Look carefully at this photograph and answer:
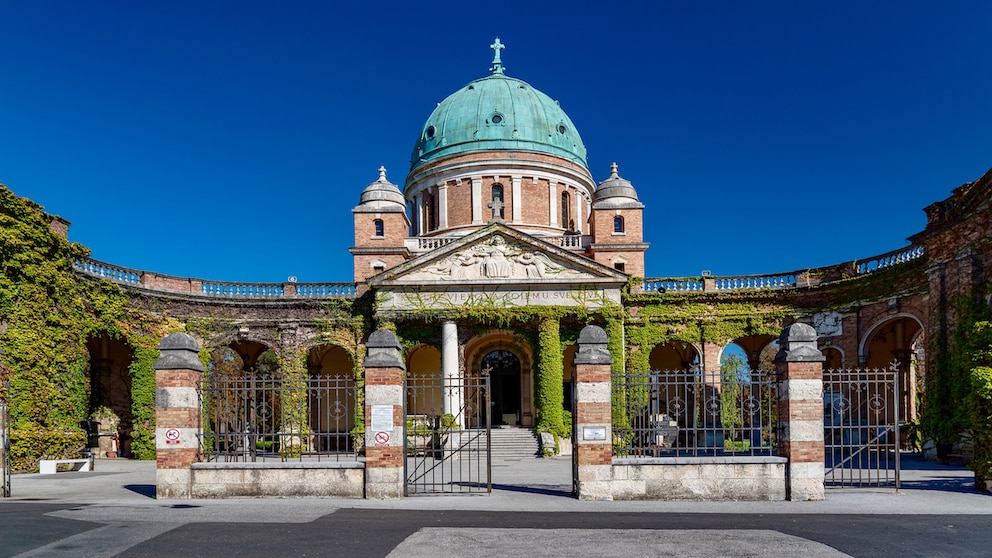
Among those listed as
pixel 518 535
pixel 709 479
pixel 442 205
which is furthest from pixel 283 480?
pixel 442 205

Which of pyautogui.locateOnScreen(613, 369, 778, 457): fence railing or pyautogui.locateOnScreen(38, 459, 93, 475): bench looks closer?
pyautogui.locateOnScreen(613, 369, 778, 457): fence railing

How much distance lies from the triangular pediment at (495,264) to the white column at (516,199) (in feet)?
28.6

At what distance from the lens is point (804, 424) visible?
558 inches

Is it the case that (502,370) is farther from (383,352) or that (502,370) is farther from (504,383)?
(383,352)

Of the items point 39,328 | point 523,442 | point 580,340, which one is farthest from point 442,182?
point 580,340

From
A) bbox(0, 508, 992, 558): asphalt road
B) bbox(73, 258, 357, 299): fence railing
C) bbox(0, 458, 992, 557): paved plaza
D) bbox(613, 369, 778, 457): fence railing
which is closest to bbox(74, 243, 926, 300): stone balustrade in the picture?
bbox(73, 258, 357, 299): fence railing

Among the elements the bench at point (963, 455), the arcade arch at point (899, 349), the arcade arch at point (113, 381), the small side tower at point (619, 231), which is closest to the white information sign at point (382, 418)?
the bench at point (963, 455)

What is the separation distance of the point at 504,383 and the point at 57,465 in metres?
19.1

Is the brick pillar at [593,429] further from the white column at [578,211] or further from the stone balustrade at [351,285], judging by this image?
the white column at [578,211]

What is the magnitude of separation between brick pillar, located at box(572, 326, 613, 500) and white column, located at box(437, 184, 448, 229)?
1097 inches

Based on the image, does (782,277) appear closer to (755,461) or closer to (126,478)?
(755,461)

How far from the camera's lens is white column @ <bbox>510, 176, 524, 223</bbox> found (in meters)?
40.8

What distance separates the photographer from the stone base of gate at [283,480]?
14.5 m

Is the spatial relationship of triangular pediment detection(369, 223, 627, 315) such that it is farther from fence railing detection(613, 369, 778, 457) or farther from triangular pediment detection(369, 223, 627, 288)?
fence railing detection(613, 369, 778, 457)
